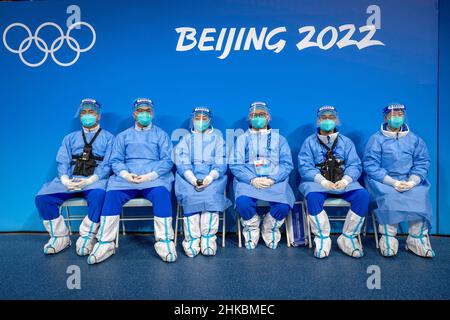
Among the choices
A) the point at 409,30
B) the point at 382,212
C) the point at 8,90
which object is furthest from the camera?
the point at 8,90

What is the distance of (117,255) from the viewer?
134 inches

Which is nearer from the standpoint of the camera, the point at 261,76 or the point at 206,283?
the point at 206,283

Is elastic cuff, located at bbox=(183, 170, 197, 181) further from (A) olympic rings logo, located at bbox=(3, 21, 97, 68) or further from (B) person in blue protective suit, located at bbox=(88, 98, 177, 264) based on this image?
(A) olympic rings logo, located at bbox=(3, 21, 97, 68)

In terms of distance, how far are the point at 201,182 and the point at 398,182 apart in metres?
2.21

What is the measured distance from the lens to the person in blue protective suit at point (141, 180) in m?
3.23

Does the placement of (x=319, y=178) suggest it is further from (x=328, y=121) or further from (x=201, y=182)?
(x=201, y=182)

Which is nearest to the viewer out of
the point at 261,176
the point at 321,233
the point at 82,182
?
the point at 321,233

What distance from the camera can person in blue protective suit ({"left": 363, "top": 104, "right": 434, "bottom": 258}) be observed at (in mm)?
3227

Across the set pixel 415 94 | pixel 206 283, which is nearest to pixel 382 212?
pixel 415 94

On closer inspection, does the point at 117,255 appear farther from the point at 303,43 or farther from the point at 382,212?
the point at 303,43

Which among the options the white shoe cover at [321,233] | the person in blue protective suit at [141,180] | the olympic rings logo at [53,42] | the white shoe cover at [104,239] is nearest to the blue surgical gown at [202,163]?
the person in blue protective suit at [141,180]

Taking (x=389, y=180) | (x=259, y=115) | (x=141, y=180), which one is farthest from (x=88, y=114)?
(x=389, y=180)

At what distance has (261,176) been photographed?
3.67 metres

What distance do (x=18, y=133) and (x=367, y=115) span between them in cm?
485
